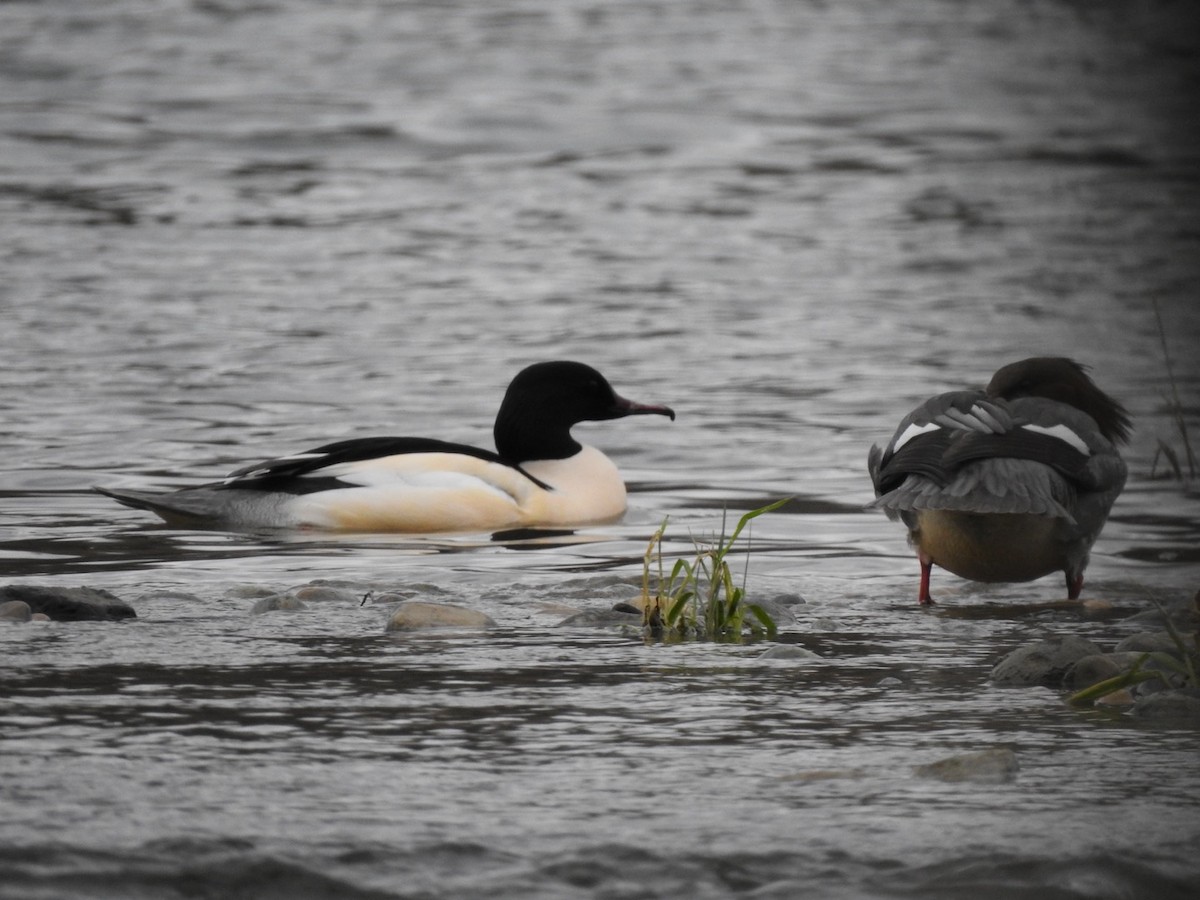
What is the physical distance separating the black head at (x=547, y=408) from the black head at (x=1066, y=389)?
284 centimetres

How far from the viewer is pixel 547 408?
10164 millimetres

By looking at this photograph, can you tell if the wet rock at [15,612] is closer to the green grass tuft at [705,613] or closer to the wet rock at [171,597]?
the wet rock at [171,597]

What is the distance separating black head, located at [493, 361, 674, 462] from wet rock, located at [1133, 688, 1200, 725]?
5.62 m

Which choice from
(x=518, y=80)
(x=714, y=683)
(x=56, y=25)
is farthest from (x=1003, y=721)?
(x=56, y=25)

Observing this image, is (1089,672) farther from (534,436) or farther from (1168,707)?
(534,436)

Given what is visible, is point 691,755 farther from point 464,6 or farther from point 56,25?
point 464,6

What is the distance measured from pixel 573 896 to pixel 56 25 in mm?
36011

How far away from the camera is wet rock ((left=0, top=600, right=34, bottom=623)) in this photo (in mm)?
5664

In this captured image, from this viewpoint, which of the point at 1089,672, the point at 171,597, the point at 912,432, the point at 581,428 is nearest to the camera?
the point at 1089,672

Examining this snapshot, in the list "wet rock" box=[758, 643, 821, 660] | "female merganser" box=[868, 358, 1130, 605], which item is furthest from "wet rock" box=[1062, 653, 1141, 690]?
"female merganser" box=[868, 358, 1130, 605]

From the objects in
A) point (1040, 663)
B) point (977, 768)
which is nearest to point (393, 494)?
point (1040, 663)

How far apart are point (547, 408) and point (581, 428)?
8.99 ft

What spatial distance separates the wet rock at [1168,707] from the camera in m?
4.53

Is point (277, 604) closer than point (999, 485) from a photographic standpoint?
Yes
